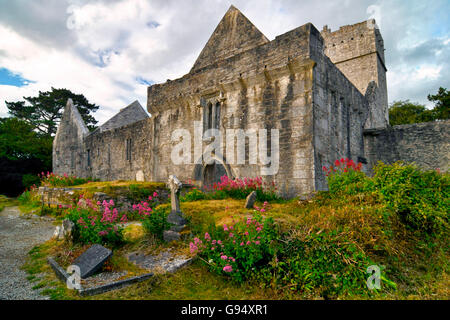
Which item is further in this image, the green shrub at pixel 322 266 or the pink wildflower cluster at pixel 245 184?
the pink wildflower cluster at pixel 245 184

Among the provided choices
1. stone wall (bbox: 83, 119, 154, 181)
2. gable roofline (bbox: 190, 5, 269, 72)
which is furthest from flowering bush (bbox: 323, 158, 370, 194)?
stone wall (bbox: 83, 119, 154, 181)

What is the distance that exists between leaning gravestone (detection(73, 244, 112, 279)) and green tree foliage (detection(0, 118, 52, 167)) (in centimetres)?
2266

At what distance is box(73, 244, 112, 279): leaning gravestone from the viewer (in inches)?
154

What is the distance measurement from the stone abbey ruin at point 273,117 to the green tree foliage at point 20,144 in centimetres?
1144

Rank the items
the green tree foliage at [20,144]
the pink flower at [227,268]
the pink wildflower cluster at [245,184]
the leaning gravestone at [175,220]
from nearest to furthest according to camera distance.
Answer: the pink flower at [227,268] < the leaning gravestone at [175,220] < the pink wildflower cluster at [245,184] < the green tree foliage at [20,144]

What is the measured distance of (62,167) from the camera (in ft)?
70.2

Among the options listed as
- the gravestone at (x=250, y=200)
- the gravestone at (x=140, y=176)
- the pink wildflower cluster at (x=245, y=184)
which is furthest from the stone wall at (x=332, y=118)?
the gravestone at (x=140, y=176)

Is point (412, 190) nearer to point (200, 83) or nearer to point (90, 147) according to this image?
point (200, 83)

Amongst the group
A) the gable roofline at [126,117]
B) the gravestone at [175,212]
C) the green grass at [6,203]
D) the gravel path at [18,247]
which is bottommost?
the gravel path at [18,247]

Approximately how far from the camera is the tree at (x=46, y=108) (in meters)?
30.8

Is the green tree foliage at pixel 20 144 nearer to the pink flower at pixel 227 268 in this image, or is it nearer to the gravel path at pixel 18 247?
the gravel path at pixel 18 247

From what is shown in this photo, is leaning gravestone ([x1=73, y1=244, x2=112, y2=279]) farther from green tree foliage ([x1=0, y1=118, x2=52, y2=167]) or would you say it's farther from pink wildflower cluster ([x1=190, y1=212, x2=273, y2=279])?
green tree foliage ([x1=0, y1=118, x2=52, y2=167])
